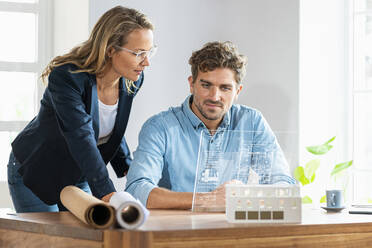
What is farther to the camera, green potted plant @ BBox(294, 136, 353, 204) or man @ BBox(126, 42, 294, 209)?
green potted plant @ BBox(294, 136, 353, 204)

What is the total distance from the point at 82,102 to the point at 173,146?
0.38m

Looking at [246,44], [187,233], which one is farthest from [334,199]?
[246,44]

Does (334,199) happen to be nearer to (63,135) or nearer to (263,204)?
(263,204)

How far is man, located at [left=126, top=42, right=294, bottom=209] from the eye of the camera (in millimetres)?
2373

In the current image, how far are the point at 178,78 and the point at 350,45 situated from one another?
47.7 inches

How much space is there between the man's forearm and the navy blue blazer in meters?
0.26

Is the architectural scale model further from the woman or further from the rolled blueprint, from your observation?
the woman

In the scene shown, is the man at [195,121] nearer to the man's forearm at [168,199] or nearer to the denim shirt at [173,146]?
the denim shirt at [173,146]

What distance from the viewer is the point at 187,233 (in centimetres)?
138

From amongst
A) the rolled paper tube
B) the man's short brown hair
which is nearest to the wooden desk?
the rolled paper tube

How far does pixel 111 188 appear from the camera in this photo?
2.13m

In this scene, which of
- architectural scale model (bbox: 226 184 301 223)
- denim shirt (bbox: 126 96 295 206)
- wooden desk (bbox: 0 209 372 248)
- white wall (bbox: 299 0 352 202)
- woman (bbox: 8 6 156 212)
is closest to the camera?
wooden desk (bbox: 0 209 372 248)

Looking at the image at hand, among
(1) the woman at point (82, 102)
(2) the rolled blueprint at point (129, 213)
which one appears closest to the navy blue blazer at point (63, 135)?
(1) the woman at point (82, 102)

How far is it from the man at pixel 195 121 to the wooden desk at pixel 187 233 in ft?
1.92
